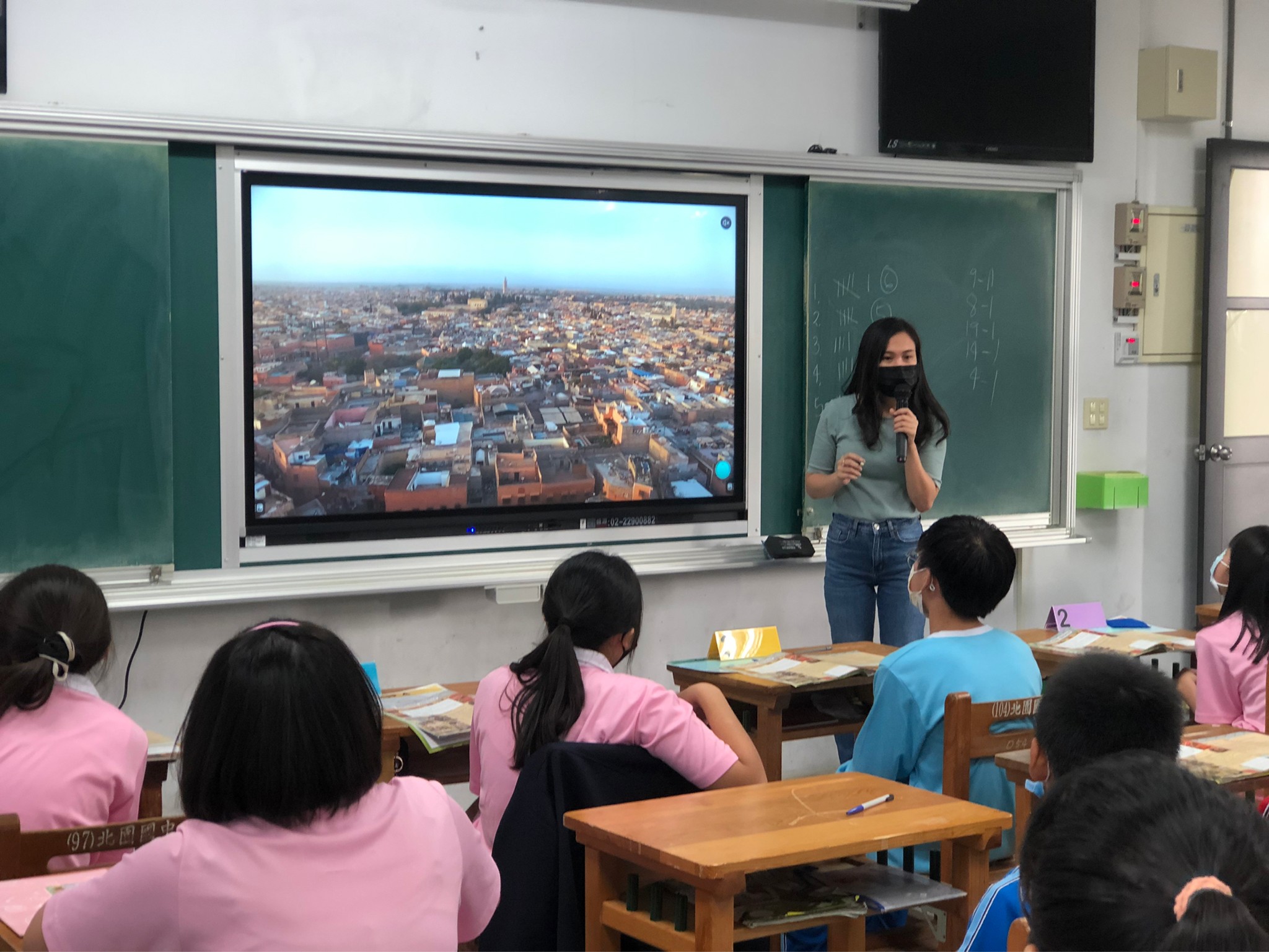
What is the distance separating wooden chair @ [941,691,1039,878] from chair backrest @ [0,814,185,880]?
1.38 metres

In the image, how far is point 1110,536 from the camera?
18.0 ft

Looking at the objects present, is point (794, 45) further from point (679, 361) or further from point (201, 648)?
point (201, 648)

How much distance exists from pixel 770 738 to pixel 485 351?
1.70m

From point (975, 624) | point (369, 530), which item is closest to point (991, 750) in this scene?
point (975, 624)

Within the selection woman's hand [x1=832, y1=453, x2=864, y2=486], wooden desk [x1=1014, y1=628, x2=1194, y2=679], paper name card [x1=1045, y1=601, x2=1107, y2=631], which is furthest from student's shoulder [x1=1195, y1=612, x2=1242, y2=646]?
woman's hand [x1=832, y1=453, x2=864, y2=486]

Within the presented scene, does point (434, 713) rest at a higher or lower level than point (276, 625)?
lower

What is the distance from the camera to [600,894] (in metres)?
2.03

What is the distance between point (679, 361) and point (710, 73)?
102 cm

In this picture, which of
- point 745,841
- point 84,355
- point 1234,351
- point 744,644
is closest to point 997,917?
point 745,841

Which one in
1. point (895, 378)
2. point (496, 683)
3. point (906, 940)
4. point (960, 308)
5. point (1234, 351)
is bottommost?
point (906, 940)

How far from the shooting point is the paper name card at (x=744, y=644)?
3.62m

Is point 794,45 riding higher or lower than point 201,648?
higher

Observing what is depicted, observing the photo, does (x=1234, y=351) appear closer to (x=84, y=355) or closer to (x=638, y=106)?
(x=638, y=106)

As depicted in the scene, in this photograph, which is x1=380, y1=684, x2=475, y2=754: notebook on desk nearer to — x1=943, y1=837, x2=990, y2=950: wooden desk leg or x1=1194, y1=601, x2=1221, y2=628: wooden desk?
x1=943, y1=837, x2=990, y2=950: wooden desk leg
